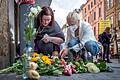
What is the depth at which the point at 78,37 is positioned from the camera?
7.05 meters

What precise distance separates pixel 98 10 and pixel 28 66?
55.7 meters

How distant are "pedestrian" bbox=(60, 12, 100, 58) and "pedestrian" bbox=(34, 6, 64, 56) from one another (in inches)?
Answer: 6.9

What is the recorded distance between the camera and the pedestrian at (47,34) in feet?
22.3

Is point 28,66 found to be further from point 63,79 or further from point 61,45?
point 61,45

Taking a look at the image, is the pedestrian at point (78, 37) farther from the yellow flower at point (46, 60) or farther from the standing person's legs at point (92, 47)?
the yellow flower at point (46, 60)

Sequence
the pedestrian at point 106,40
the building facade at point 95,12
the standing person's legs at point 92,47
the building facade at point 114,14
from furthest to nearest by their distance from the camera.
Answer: the building facade at point 95,12 < the building facade at point 114,14 < the pedestrian at point 106,40 < the standing person's legs at point 92,47

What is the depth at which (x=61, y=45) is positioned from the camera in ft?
22.9

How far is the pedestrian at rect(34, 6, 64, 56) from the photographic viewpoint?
679 centimetres

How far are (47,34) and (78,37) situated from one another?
0.57m

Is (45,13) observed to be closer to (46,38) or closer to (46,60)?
(46,38)

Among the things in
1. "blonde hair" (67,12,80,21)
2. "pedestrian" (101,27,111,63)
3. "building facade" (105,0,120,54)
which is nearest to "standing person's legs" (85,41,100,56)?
"blonde hair" (67,12,80,21)

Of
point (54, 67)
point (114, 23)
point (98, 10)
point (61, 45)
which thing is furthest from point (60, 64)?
point (98, 10)

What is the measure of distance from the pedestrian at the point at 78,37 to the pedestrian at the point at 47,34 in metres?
0.18

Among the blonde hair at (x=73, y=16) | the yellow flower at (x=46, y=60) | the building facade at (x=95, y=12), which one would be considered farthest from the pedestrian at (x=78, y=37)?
the building facade at (x=95, y=12)
